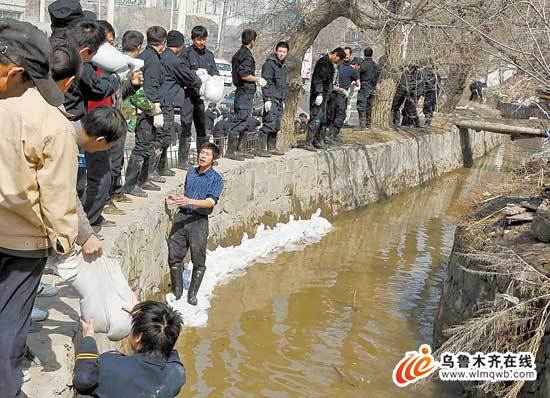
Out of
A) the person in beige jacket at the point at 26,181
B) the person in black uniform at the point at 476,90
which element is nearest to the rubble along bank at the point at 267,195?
the person in beige jacket at the point at 26,181

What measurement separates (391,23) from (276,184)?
11.7ft

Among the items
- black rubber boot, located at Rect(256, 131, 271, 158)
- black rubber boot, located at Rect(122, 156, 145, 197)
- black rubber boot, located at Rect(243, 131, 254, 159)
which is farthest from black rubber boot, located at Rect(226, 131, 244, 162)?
black rubber boot, located at Rect(122, 156, 145, 197)

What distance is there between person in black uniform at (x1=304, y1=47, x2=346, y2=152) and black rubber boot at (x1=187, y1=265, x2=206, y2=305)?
224 inches

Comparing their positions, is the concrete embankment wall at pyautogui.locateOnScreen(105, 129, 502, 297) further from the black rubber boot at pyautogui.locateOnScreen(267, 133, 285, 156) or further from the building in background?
the building in background

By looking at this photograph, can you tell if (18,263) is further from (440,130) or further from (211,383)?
(440,130)

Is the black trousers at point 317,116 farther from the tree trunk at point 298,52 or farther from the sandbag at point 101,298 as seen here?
the sandbag at point 101,298

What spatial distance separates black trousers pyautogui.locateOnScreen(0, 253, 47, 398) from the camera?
3.28 metres

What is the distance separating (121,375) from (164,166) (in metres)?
6.02

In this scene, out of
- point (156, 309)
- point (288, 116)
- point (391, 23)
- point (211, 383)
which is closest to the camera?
point (156, 309)

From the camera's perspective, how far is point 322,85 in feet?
42.0

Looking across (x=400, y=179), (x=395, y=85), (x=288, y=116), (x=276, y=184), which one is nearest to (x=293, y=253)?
(x=276, y=184)

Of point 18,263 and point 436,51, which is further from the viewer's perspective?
point 436,51

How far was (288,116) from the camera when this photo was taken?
14.1 metres

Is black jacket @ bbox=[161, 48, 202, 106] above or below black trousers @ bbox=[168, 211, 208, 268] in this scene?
above
